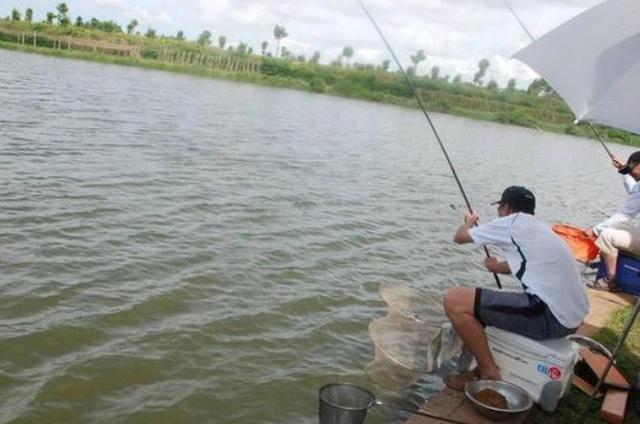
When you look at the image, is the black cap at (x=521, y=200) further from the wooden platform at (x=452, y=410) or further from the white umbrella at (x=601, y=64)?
the wooden platform at (x=452, y=410)

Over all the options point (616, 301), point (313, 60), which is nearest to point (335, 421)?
point (616, 301)

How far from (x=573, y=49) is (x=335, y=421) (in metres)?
3.27

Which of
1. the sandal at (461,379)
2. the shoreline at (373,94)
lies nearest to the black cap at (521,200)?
the sandal at (461,379)

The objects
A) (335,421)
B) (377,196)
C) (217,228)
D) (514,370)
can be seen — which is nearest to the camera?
(335,421)

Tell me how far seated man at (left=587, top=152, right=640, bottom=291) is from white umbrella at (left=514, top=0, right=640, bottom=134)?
11.9ft

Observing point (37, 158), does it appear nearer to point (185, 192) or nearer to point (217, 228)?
point (185, 192)

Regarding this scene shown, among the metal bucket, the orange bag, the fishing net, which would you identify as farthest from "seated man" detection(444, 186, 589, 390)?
the orange bag

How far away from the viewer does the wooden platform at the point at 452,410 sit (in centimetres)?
433

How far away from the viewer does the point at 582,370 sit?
5277mm

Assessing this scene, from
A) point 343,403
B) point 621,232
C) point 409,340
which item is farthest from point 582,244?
point 343,403

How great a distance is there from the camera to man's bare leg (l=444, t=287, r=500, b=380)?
4773 mm

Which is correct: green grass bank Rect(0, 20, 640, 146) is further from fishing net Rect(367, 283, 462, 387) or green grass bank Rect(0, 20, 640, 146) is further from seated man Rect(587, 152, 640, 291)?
fishing net Rect(367, 283, 462, 387)

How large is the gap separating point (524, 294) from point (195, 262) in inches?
172

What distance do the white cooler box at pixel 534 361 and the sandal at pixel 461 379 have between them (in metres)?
0.32
